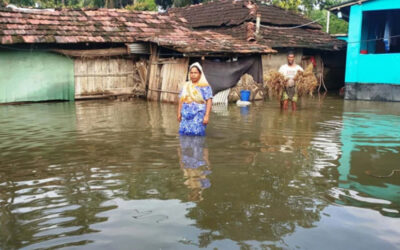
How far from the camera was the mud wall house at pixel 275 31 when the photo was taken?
17312mm

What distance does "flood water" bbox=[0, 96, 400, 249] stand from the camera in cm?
330

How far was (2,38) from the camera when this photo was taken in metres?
12.6

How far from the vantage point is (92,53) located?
14.6m

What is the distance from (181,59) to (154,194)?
10072mm

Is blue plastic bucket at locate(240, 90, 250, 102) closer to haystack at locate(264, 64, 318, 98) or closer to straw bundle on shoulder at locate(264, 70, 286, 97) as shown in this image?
haystack at locate(264, 64, 318, 98)

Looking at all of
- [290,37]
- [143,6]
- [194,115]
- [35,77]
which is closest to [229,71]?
[290,37]

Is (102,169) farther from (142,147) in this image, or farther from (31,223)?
(31,223)

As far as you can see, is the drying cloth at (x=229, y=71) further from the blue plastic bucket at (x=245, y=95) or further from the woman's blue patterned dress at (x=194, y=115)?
the woman's blue patterned dress at (x=194, y=115)

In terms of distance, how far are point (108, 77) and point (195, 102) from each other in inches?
366

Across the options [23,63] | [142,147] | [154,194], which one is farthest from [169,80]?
[154,194]

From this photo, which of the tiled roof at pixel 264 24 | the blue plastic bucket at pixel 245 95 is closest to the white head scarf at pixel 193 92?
the blue plastic bucket at pixel 245 95

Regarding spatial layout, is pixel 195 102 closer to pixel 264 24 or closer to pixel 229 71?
pixel 229 71

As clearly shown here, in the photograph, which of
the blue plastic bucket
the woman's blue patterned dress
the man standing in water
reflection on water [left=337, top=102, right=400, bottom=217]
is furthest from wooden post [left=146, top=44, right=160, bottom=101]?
the woman's blue patterned dress

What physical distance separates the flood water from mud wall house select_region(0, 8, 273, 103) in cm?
549
